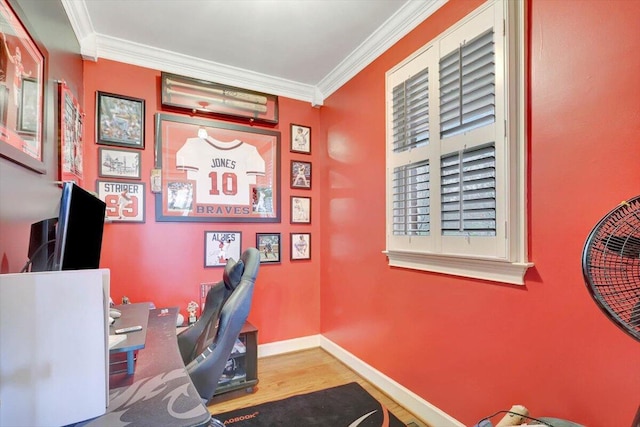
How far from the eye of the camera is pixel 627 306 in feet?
2.60

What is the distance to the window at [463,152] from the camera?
4.70ft

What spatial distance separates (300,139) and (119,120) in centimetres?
157

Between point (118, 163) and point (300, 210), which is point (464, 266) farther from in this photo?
point (118, 163)

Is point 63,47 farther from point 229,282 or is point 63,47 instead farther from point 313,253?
point 313,253

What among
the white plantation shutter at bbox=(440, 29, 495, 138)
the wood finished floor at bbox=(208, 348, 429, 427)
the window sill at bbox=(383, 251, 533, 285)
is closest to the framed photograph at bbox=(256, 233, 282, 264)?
the wood finished floor at bbox=(208, 348, 429, 427)

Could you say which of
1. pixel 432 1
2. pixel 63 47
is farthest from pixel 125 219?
pixel 432 1

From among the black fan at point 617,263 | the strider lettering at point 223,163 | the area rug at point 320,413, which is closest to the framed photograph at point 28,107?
the strider lettering at point 223,163

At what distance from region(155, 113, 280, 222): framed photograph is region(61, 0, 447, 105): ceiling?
1.52 ft

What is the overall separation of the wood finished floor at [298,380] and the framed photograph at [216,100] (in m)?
2.28

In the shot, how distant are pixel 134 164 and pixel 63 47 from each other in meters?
0.88

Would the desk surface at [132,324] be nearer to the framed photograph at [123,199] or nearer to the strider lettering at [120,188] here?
the framed photograph at [123,199]

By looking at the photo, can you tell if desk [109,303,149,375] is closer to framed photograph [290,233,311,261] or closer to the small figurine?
the small figurine

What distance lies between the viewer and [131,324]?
4.54 feet

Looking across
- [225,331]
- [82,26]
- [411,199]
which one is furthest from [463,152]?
[82,26]
